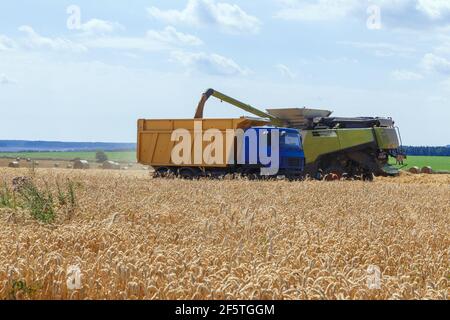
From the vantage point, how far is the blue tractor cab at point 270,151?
24594 millimetres

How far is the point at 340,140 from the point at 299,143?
7.19ft

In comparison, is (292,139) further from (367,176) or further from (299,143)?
(367,176)

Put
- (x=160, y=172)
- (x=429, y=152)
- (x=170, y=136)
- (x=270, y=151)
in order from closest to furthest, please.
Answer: (x=270, y=151), (x=170, y=136), (x=160, y=172), (x=429, y=152)

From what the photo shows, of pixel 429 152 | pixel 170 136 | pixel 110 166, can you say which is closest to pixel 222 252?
pixel 170 136

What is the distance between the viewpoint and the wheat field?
17.2 feet

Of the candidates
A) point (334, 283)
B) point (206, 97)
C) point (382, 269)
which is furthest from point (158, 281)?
point (206, 97)

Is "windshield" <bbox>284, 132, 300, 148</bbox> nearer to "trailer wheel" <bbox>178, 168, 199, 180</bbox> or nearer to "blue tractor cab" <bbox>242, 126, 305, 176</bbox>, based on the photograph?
"blue tractor cab" <bbox>242, 126, 305, 176</bbox>

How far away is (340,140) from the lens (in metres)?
27.2

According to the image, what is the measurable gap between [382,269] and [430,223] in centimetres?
399

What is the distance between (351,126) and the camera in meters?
28.8

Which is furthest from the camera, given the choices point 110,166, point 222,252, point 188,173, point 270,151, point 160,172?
point 110,166

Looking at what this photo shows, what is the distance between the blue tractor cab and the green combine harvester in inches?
76.1

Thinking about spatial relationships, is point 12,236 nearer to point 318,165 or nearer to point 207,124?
point 207,124

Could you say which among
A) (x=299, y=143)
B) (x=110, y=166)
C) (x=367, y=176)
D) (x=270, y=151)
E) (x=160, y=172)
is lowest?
(x=110, y=166)
